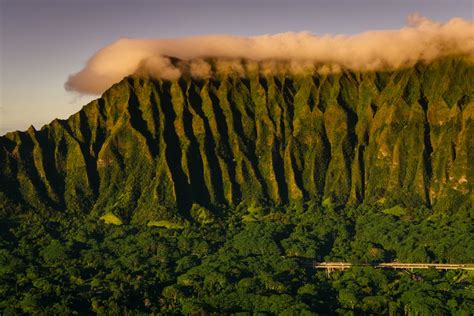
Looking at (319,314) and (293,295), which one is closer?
(319,314)

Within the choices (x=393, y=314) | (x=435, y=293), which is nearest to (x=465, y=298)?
(x=435, y=293)

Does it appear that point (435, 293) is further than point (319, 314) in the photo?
Yes

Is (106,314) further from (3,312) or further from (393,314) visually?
(393,314)

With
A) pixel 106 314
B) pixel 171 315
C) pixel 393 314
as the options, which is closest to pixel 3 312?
pixel 106 314

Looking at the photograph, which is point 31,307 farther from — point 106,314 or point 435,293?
point 435,293

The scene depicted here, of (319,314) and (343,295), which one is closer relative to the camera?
(319,314)

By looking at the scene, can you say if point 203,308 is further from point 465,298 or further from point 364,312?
point 465,298

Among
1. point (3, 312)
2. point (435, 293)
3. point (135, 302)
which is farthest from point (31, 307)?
point (435, 293)
